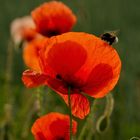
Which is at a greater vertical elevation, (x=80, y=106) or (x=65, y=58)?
(x=65, y=58)

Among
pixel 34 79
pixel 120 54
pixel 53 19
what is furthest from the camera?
pixel 120 54

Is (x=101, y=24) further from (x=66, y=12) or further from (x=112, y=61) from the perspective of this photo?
(x=112, y=61)

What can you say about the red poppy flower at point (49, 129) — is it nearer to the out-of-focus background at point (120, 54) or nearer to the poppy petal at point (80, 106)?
the poppy petal at point (80, 106)

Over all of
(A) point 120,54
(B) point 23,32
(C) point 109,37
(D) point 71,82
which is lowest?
(A) point 120,54

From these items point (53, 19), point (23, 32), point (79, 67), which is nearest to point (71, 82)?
point (79, 67)

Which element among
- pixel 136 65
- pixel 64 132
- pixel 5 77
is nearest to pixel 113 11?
pixel 136 65

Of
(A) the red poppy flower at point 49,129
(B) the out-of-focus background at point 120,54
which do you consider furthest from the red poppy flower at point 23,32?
(A) the red poppy flower at point 49,129

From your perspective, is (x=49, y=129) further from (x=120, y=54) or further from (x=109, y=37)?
(x=120, y=54)
